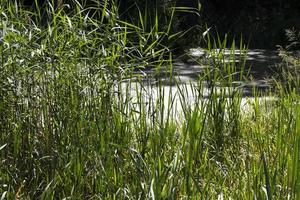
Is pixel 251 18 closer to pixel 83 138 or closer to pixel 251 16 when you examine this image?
pixel 251 16

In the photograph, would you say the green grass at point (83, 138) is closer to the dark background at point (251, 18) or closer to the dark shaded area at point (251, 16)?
the dark background at point (251, 18)

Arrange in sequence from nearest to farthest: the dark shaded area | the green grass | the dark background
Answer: the green grass
the dark background
the dark shaded area

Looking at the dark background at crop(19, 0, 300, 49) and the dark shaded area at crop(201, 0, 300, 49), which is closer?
the dark background at crop(19, 0, 300, 49)

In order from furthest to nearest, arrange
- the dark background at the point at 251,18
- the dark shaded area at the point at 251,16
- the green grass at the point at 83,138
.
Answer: the dark shaded area at the point at 251,16
the dark background at the point at 251,18
the green grass at the point at 83,138

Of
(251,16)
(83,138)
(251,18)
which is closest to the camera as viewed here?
(83,138)

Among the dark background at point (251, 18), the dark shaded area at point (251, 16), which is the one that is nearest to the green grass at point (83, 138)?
the dark background at point (251, 18)

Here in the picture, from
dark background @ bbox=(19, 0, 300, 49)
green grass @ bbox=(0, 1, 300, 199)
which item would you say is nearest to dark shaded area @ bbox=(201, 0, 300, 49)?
dark background @ bbox=(19, 0, 300, 49)

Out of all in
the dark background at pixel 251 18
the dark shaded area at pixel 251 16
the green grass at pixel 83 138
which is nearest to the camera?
the green grass at pixel 83 138

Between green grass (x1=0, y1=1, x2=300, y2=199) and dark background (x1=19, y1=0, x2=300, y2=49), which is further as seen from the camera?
dark background (x1=19, y1=0, x2=300, y2=49)

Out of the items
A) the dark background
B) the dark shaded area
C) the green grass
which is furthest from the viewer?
the dark shaded area

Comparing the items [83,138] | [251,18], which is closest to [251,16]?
[251,18]

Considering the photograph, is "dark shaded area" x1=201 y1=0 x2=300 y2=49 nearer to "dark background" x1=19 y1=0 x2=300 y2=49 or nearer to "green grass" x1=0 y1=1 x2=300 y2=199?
"dark background" x1=19 y1=0 x2=300 y2=49

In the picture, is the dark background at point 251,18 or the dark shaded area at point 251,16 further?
the dark shaded area at point 251,16

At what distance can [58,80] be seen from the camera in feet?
9.65
